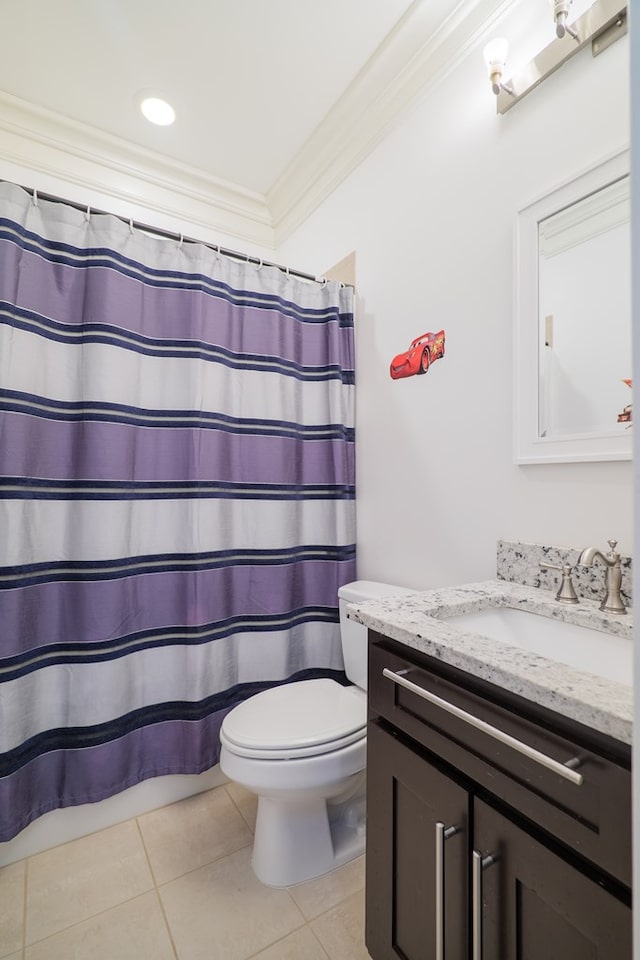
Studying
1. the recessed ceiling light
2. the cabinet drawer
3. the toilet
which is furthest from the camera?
the recessed ceiling light

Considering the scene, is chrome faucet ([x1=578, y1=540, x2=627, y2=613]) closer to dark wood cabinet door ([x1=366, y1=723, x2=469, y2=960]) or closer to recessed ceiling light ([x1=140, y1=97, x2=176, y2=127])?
dark wood cabinet door ([x1=366, y1=723, x2=469, y2=960])

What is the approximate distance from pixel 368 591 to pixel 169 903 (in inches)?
40.1

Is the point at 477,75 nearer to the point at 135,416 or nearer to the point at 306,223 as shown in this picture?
the point at 306,223

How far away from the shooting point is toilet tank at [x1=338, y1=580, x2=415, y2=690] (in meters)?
1.52

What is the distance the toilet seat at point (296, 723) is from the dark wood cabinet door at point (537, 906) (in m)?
0.57

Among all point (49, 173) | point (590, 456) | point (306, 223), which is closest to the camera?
point (590, 456)

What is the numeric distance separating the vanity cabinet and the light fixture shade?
5.07ft

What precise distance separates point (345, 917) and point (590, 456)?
1347 mm

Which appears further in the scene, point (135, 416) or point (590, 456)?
point (135, 416)

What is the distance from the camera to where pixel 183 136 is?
6.45 feet

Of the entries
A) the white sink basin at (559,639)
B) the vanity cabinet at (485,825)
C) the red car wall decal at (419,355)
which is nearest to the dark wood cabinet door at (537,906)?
the vanity cabinet at (485,825)

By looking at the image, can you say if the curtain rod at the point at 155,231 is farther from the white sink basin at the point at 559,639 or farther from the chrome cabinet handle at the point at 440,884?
the chrome cabinet handle at the point at 440,884

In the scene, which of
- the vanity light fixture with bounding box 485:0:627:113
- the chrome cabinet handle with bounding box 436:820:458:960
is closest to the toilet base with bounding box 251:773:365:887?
the chrome cabinet handle with bounding box 436:820:458:960

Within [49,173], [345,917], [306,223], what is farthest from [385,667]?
[49,173]
